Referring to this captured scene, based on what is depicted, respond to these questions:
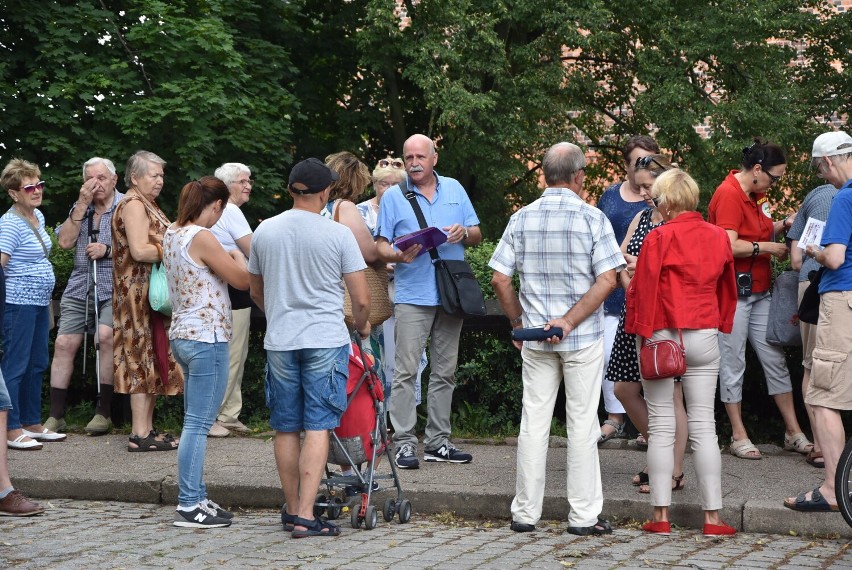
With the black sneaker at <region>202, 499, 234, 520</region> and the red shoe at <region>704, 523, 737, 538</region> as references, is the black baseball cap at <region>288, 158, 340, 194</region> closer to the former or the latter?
the black sneaker at <region>202, 499, 234, 520</region>

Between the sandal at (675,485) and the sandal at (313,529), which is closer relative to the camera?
the sandal at (313,529)

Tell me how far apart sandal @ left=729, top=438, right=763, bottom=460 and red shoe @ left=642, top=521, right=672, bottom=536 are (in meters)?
1.70

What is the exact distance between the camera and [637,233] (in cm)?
729

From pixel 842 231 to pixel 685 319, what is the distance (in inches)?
37.3

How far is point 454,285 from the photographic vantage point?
772 centimetres

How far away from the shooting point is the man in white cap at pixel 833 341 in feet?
20.9

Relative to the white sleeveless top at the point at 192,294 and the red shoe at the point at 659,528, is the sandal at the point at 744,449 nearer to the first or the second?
the red shoe at the point at 659,528

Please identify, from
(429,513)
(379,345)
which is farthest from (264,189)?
(429,513)

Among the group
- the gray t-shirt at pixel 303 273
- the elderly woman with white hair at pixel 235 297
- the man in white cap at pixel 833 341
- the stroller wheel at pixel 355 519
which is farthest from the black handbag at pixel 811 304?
the elderly woman with white hair at pixel 235 297

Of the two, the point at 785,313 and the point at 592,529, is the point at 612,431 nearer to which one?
the point at 785,313

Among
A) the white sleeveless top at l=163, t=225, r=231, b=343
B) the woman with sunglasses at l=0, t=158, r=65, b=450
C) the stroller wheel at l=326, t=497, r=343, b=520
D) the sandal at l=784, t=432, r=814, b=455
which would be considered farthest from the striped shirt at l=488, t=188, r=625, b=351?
the woman with sunglasses at l=0, t=158, r=65, b=450

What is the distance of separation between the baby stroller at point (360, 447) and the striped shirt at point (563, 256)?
924 millimetres

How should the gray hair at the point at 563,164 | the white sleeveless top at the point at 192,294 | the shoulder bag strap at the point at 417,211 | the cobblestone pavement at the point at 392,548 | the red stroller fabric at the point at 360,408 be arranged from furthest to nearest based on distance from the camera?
the shoulder bag strap at the point at 417,211 < the white sleeveless top at the point at 192,294 < the red stroller fabric at the point at 360,408 < the gray hair at the point at 563,164 < the cobblestone pavement at the point at 392,548

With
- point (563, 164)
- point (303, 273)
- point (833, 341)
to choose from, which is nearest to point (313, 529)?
point (303, 273)
